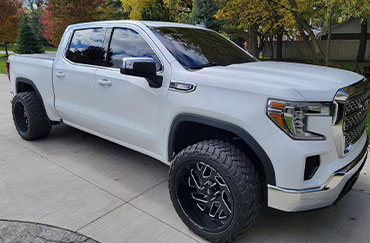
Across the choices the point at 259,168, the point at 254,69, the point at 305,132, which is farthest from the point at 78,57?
the point at 305,132

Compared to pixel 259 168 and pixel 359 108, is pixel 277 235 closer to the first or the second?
pixel 259 168

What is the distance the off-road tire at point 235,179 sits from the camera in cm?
229

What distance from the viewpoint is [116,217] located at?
2.93 m

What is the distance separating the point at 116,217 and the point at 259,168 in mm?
1424

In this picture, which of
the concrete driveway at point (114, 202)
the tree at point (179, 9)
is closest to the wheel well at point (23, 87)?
the concrete driveway at point (114, 202)

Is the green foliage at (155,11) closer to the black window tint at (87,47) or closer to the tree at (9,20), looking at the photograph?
the black window tint at (87,47)

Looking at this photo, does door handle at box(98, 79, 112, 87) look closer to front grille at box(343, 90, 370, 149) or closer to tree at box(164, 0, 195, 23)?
front grille at box(343, 90, 370, 149)

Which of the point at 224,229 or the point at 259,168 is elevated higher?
the point at 259,168

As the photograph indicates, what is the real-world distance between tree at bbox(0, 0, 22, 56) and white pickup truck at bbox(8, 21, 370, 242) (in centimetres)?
2309

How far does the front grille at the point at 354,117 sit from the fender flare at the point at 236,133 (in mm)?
651

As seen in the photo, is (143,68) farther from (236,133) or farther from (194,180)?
(194,180)

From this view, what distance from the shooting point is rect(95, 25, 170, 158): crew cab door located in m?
2.94

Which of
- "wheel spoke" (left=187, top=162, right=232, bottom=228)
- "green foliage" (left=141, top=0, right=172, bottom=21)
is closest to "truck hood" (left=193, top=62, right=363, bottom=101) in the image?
"wheel spoke" (left=187, top=162, right=232, bottom=228)

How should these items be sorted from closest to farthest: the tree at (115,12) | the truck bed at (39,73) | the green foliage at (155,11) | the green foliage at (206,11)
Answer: the truck bed at (39,73)
the green foliage at (206,11)
the green foliage at (155,11)
the tree at (115,12)
